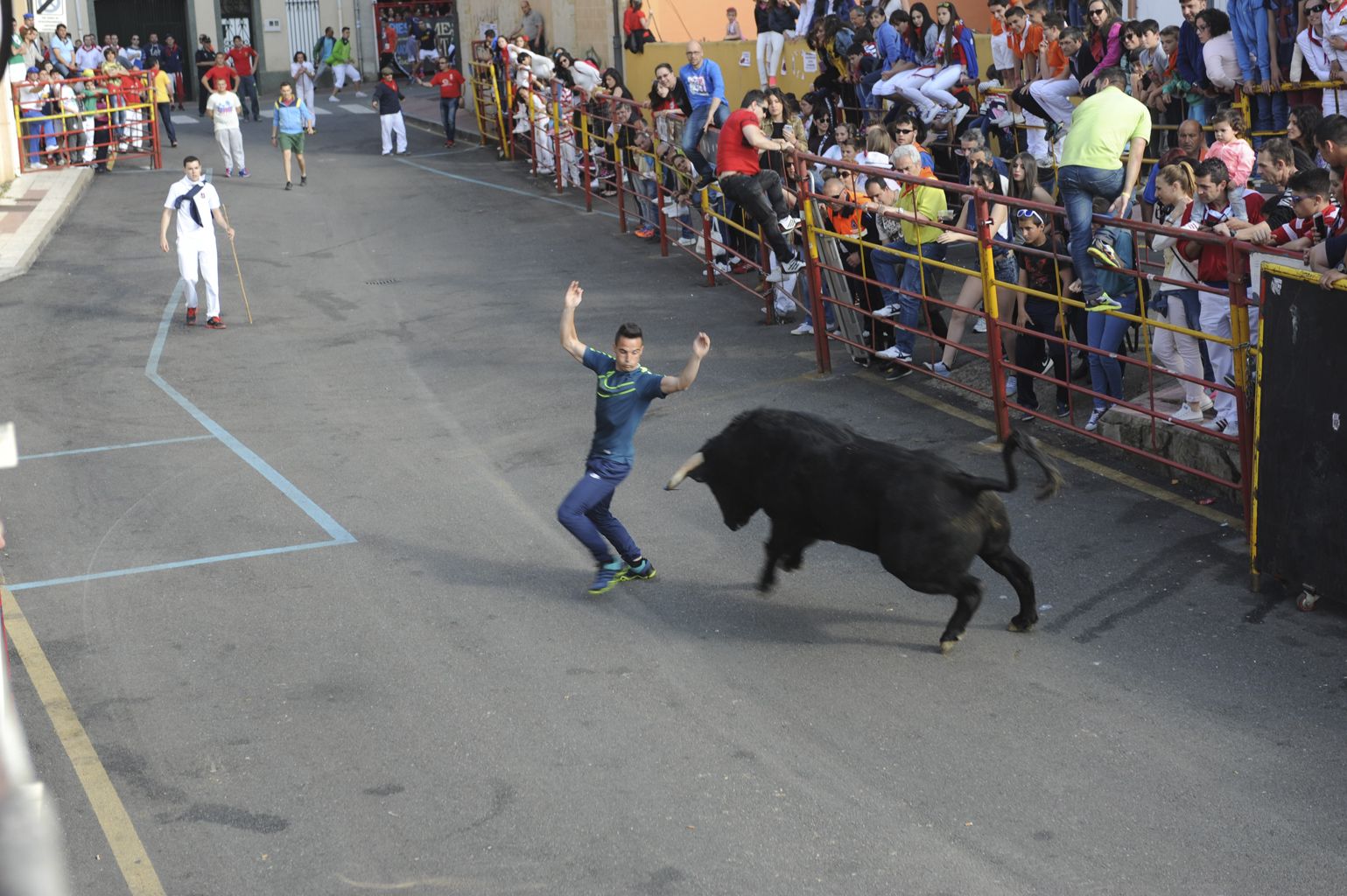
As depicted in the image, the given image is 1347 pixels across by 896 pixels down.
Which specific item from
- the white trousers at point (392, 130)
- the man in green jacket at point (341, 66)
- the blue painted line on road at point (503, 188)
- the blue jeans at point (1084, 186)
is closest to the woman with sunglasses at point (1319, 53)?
the blue jeans at point (1084, 186)

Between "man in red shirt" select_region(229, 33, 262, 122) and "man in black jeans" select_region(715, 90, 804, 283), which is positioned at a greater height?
"man in red shirt" select_region(229, 33, 262, 122)

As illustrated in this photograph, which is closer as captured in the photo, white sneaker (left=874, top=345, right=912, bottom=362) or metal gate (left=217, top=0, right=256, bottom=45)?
white sneaker (left=874, top=345, right=912, bottom=362)

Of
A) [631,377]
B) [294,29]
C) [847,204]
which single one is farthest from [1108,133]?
[294,29]

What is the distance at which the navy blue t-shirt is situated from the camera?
8.30 metres

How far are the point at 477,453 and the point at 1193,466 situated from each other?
5247 millimetres

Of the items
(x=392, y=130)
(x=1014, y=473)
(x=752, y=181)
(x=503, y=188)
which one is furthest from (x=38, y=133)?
(x=1014, y=473)

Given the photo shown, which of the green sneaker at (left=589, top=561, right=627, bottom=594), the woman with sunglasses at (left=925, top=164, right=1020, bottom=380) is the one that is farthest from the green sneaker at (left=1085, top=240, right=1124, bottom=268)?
the green sneaker at (left=589, top=561, right=627, bottom=594)

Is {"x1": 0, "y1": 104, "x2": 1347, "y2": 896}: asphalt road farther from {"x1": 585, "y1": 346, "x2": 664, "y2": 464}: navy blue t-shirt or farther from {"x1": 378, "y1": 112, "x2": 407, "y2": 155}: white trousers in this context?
{"x1": 378, "y1": 112, "x2": 407, "y2": 155}: white trousers

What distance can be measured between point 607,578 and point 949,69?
415 inches

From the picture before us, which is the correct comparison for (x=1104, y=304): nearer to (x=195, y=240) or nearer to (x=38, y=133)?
(x=195, y=240)

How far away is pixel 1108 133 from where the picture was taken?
10.7 meters

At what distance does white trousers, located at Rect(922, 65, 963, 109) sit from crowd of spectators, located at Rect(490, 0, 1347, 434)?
0.02 metres

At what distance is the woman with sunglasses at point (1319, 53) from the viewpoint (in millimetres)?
12523

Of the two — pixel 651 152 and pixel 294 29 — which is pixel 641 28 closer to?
pixel 651 152
